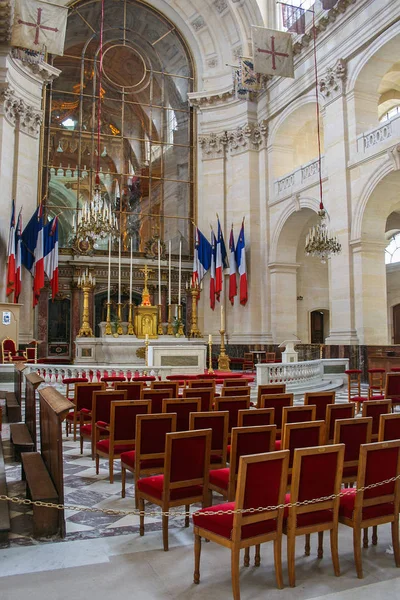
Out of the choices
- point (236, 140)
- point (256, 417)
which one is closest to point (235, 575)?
point (256, 417)

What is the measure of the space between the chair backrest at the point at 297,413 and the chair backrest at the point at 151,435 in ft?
3.91

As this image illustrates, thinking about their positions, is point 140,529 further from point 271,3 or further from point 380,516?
point 271,3

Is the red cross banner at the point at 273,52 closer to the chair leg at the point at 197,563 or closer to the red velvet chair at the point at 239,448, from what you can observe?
the red velvet chair at the point at 239,448

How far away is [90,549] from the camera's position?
3.38 m

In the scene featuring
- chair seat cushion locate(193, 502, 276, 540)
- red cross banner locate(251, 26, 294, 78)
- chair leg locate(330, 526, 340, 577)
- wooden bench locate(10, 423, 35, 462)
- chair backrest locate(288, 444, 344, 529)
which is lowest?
chair leg locate(330, 526, 340, 577)

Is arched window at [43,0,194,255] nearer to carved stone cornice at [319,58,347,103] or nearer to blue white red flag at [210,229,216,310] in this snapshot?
blue white red flag at [210,229,216,310]

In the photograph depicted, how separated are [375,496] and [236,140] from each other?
18791 millimetres

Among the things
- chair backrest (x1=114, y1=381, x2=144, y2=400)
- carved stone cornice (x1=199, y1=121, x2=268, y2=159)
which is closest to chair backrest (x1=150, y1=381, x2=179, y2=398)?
chair backrest (x1=114, y1=381, x2=144, y2=400)

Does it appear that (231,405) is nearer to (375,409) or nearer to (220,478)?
(375,409)

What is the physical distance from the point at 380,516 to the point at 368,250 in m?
12.3

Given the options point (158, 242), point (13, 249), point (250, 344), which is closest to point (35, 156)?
point (13, 249)

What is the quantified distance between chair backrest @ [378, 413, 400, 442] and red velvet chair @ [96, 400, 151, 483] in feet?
7.37

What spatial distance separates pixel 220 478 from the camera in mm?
3979

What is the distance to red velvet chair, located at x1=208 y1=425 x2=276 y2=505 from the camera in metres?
3.83
